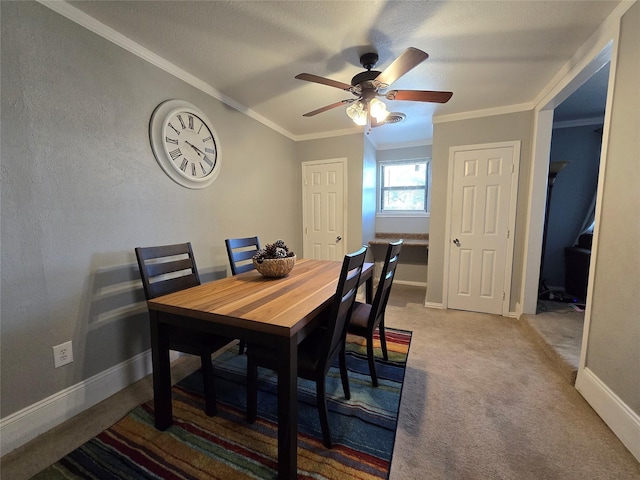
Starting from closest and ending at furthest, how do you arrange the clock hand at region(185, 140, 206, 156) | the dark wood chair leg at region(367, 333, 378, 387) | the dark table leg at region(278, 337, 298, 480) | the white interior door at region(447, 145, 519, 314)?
the dark table leg at region(278, 337, 298, 480)
the dark wood chair leg at region(367, 333, 378, 387)
the clock hand at region(185, 140, 206, 156)
the white interior door at region(447, 145, 519, 314)

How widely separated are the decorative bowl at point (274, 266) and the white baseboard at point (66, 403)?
1.12 meters

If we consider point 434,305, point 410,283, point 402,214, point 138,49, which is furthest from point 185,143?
point 410,283

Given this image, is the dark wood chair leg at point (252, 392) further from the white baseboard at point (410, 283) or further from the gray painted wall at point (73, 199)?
the white baseboard at point (410, 283)

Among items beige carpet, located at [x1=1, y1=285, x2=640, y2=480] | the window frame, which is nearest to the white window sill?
the window frame

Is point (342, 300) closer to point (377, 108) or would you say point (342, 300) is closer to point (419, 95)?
point (377, 108)

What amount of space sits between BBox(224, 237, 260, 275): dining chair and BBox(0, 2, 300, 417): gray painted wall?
419 mm

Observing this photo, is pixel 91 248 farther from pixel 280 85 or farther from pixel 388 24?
pixel 388 24

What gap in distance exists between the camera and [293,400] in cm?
106

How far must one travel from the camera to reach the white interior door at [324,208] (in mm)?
3676

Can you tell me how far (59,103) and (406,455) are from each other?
2623 millimetres

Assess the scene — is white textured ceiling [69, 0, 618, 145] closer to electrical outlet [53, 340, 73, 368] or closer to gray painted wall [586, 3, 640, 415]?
gray painted wall [586, 3, 640, 415]

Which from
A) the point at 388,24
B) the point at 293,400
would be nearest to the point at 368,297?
A: the point at 293,400

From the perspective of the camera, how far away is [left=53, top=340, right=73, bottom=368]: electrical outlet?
1452 millimetres

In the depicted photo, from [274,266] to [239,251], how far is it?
67 cm
